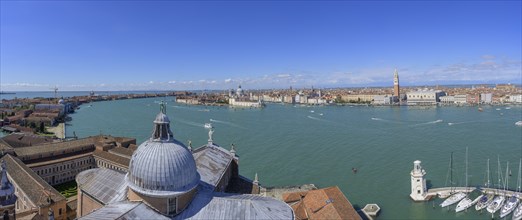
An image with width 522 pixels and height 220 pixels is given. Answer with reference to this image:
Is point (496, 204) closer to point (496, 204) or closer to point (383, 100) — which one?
point (496, 204)

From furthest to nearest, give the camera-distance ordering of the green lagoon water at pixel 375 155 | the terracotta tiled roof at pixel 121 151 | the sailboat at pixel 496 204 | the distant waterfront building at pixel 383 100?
the distant waterfront building at pixel 383 100, the terracotta tiled roof at pixel 121 151, the green lagoon water at pixel 375 155, the sailboat at pixel 496 204

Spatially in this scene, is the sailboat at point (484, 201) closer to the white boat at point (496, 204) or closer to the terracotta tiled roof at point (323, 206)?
the white boat at point (496, 204)

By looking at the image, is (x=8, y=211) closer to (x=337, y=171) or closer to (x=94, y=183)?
(x=94, y=183)

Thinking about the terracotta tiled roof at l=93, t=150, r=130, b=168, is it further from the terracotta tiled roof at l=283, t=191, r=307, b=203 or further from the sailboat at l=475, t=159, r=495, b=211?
the sailboat at l=475, t=159, r=495, b=211

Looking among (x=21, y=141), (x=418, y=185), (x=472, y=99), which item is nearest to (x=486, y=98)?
(x=472, y=99)

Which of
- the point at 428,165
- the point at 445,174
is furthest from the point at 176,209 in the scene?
the point at 428,165

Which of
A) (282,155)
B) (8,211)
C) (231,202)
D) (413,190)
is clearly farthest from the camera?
(282,155)

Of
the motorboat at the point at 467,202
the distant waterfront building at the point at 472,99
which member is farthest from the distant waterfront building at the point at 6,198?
the distant waterfront building at the point at 472,99
